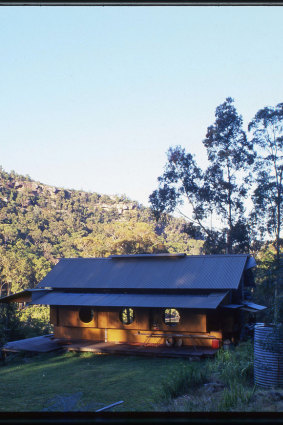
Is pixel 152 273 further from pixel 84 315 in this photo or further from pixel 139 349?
pixel 84 315

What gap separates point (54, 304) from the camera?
14711mm

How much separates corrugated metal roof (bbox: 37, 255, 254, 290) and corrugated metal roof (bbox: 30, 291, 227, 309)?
522 millimetres

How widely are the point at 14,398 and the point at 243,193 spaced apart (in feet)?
65.9

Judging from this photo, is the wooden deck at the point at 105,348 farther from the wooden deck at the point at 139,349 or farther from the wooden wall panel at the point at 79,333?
the wooden wall panel at the point at 79,333

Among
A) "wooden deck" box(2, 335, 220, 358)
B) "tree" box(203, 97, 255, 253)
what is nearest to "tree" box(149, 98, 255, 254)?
"tree" box(203, 97, 255, 253)

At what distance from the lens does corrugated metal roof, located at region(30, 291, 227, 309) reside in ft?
42.3

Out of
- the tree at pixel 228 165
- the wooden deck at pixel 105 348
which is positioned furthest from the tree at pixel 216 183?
the wooden deck at pixel 105 348

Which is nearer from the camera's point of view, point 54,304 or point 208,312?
point 208,312

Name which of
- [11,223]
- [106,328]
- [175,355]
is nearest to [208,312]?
[175,355]

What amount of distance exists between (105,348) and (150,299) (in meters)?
2.21

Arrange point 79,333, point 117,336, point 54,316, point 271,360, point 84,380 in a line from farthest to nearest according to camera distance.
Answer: point 54,316, point 79,333, point 117,336, point 84,380, point 271,360

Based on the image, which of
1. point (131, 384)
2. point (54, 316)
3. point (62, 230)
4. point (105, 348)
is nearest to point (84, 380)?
point (131, 384)

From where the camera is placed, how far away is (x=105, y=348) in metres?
13.7
